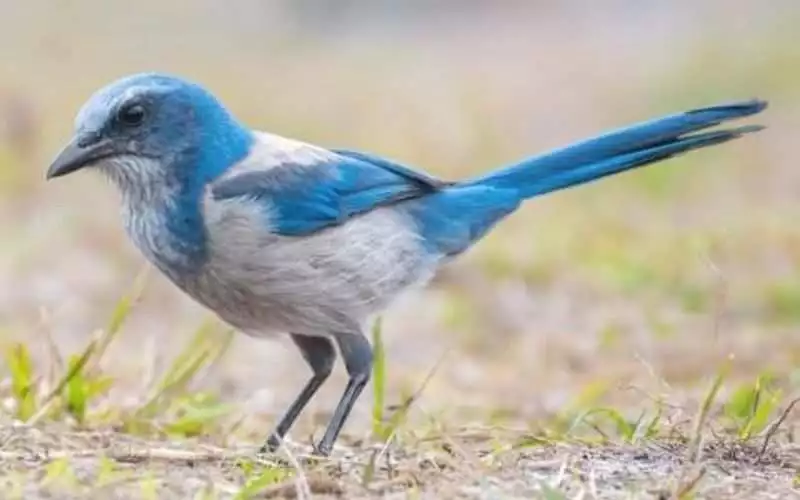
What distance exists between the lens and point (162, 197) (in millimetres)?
4402

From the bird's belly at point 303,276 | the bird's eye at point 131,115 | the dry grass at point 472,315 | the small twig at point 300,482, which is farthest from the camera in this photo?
the bird's eye at point 131,115

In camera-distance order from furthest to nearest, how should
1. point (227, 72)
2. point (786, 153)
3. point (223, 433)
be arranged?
1. point (227, 72)
2. point (786, 153)
3. point (223, 433)

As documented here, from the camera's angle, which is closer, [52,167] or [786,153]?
[52,167]

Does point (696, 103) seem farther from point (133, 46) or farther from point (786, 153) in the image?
point (133, 46)

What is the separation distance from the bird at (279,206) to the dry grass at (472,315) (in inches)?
12.6

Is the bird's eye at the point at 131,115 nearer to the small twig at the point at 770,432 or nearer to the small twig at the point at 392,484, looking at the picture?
the small twig at the point at 392,484

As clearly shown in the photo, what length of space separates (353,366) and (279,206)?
1.63 ft

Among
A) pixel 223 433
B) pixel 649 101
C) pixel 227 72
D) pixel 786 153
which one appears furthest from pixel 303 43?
pixel 223 433

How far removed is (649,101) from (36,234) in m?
5.29

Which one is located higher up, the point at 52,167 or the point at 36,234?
the point at 52,167

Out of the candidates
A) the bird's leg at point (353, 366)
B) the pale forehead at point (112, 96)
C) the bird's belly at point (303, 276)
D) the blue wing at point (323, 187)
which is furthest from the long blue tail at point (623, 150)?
the pale forehead at point (112, 96)

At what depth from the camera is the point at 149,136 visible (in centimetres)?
448

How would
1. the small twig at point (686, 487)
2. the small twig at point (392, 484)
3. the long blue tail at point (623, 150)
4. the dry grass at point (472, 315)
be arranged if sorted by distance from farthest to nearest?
1. the long blue tail at point (623, 150)
2. the dry grass at point (472, 315)
3. the small twig at point (392, 484)
4. the small twig at point (686, 487)

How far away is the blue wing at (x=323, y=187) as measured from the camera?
4469 millimetres
